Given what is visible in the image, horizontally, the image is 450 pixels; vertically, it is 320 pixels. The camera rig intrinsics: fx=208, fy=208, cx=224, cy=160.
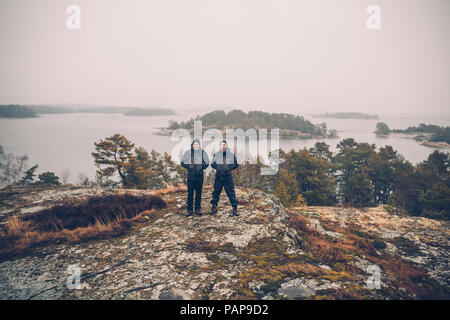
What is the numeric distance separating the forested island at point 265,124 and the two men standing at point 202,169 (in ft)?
466

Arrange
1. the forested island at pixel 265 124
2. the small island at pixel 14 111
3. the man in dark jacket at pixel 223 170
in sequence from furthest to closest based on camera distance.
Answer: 1. the small island at pixel 14 111
2. the forested island at pixel 265 124
3. the man in dark jacket at pixel 223 170

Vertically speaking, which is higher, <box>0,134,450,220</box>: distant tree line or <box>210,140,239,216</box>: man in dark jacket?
<box>210,140,239,216</box>: man in dark jacket

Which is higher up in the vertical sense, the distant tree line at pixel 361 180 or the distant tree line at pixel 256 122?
the distant tree line at pixel 256 122

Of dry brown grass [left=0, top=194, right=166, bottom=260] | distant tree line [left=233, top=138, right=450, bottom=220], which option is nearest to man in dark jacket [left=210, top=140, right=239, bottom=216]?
dry brown grass [left=0, top=194, right=166, bottom=260]

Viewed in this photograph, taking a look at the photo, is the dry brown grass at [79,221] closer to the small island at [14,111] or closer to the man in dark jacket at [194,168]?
the man in dark jacket at [194,168]

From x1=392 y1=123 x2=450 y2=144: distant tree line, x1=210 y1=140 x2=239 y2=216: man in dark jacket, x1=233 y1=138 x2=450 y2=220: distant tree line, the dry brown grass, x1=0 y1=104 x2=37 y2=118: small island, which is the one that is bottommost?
x1=233 y1=138 x2=450 y2=220: distant tree line

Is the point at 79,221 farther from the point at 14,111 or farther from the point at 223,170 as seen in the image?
the point at 14,111

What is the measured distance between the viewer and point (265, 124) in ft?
539

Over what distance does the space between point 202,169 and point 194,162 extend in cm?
38

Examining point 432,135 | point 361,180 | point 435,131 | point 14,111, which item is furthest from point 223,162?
point 14,111

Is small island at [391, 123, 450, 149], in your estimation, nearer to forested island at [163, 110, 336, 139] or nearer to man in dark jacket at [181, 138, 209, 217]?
forested island at [163, 110, 336, 139]

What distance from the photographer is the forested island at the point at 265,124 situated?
504 feet

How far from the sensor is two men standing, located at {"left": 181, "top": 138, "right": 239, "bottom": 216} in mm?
7340

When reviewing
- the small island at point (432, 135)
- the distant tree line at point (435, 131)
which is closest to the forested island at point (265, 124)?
the small island at point (432, 135)
